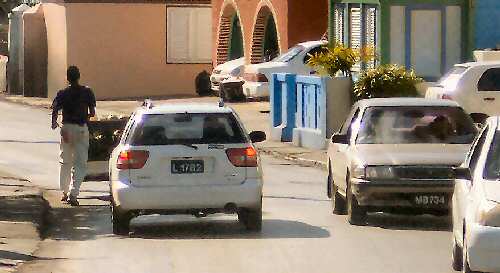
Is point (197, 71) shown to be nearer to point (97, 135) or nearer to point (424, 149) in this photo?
point (97, 135)

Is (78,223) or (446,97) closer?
(78,223)

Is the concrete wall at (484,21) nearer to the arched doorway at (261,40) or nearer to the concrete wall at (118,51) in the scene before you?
the arched doorway at (261,40)

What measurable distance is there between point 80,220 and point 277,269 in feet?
18.9

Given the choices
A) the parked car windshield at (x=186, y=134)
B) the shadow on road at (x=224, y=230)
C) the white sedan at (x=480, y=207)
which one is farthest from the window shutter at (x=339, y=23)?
the white sedan at (x=480, y=207)

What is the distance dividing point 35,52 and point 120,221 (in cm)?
4243

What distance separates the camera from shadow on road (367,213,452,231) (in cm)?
1831

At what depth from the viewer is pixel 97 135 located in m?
21.9

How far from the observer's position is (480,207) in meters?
12.3

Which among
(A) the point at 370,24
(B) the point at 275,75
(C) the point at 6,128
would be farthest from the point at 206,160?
(C) the point at 6,128

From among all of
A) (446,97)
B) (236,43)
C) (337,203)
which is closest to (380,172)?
(337,203)

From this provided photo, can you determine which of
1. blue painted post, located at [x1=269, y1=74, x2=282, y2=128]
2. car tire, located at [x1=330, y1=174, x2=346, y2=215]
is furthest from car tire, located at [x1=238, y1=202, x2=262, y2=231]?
blue painted post, located at [x1=269, y1=74, x2=282, y2=128]

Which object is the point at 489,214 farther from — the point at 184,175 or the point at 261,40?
the point at 261,40

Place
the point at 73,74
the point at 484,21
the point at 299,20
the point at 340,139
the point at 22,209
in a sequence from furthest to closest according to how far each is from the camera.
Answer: the point at 299,20 → the point at 484,21 → the point at 73,74 → the point at 22,209 → the point at 340,139

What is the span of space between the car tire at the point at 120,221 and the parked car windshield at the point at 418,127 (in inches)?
121
